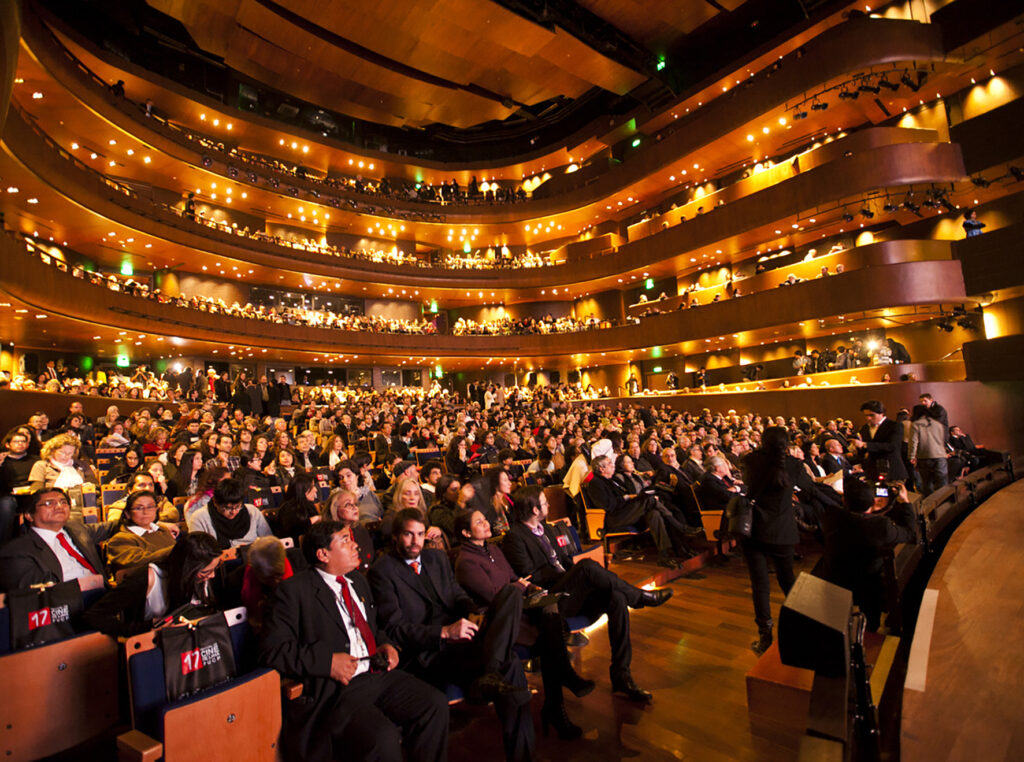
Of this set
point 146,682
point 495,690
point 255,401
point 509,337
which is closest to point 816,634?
point 495,690

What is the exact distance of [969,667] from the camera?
6.08 feet

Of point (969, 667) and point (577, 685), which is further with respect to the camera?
point (577, 685)

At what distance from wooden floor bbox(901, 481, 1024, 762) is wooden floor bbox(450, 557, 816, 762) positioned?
72cm

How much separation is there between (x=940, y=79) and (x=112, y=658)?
693 inches

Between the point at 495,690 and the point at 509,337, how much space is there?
Result: 19275 mm

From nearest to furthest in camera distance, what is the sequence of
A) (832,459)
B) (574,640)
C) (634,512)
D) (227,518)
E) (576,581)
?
(574,640), (576,581), (227,518), (634,512), (832,459)

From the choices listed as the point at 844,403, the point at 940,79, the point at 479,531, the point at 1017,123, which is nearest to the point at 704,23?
the point at 940,79

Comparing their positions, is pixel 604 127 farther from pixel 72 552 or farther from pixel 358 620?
pixel 358 620

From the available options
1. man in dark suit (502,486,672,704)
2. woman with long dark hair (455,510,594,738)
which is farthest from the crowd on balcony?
woman with long dark hair (455,510,594,738)

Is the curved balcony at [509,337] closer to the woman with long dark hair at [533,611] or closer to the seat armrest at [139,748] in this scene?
the woman with long dark hair at [533,611]

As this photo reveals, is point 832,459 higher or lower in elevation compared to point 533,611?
higher

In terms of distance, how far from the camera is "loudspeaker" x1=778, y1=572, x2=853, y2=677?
4.91ft

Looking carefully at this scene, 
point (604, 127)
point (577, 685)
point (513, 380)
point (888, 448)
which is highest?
point (604, 127)

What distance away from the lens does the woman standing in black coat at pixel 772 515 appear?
10.6 feet
